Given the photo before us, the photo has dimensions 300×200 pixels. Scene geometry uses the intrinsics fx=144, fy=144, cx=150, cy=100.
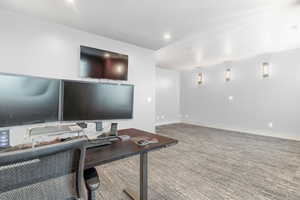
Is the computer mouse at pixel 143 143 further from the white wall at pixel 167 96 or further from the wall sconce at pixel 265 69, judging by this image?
the wall sconce at pixel 265 69

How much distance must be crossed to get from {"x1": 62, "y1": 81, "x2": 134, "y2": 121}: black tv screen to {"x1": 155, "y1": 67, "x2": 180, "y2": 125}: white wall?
4.67 m

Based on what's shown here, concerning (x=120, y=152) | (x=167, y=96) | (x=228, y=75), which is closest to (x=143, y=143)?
(x=120, y=152)

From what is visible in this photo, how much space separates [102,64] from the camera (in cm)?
299

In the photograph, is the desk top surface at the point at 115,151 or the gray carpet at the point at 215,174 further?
the gray carpet at the point at 215,174

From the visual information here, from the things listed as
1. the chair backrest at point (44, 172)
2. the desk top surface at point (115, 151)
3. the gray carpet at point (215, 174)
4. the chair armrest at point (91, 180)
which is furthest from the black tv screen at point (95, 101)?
the gray carpet at point (215, 174)

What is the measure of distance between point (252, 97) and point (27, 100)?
5902mm

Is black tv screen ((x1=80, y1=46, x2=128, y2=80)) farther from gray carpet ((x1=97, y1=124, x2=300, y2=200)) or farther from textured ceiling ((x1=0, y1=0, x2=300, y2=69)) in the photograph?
gray carpet ((x1=97, y1=124, x2=300, y2=200))

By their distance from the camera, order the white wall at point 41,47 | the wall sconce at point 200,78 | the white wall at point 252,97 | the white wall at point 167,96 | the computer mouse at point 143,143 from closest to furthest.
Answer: the computer mouse at point 143,143 → the white wall at point 41,47 → the white wall at point 252,97 → the wall sconce at point 200,78 → the white wall at point 167,96

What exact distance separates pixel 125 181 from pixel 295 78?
5.26 metres

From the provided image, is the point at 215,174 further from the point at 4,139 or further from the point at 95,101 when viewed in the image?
the point at 4,139

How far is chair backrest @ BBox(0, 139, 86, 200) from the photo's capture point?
62cm

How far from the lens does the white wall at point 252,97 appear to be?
420cm

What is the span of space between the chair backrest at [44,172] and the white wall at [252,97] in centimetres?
564

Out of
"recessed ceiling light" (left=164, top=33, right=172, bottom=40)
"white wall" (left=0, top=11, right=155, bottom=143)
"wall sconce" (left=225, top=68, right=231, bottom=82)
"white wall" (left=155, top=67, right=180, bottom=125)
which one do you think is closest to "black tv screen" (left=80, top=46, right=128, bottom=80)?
"white wall" (left=0, top=11, right=155, bottom=143)
